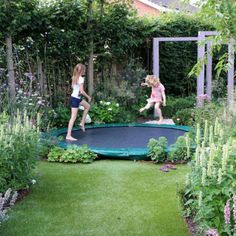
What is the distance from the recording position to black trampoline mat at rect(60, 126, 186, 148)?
6598mm

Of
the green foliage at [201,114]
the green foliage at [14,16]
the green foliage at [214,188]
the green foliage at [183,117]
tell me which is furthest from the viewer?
the green foliage at [183,117]

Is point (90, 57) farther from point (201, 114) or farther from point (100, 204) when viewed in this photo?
point (100, 204)

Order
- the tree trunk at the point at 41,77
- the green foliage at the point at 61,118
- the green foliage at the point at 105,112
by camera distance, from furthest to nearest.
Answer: the green foliage at the point at 105,112 < the tree trunk at the point at 41,77 < the green foliage at the point at 61,118

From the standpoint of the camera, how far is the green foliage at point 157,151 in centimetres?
559

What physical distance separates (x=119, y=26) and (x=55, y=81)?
71.2 inches

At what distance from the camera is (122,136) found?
23.8ft

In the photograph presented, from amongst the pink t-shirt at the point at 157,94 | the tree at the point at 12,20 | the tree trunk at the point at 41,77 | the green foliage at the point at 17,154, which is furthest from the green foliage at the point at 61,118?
the green foliage at the point at 17,154

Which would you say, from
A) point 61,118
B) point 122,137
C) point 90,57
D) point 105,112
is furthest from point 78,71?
point 90,57

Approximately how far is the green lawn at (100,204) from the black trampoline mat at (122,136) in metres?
1.17

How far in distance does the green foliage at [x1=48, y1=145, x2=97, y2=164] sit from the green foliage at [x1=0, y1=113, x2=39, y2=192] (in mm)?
1414

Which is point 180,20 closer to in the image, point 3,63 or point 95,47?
point 95,47

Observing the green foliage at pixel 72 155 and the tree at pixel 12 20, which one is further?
the tree at pixel 12 20

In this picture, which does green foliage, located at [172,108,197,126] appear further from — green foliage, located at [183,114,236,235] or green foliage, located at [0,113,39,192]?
green foliage, located at [183,114,236,235]

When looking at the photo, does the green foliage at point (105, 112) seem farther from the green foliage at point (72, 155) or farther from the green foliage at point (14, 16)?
the green foliage at point (72, 155)
